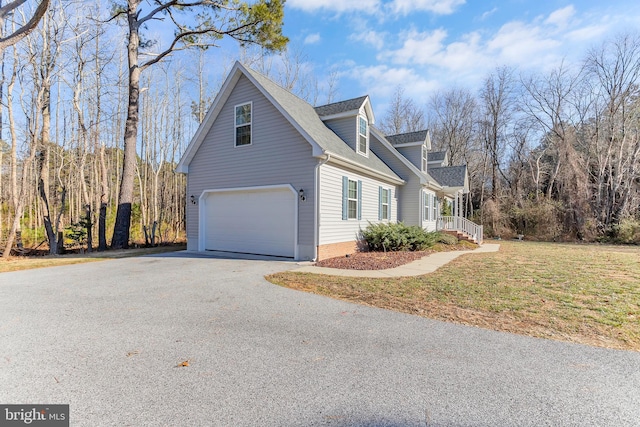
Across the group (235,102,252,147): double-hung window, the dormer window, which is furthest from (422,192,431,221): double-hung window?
(235,102,252,147): double-hung window

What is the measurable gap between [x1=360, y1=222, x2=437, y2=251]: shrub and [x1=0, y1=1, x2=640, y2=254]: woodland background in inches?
361

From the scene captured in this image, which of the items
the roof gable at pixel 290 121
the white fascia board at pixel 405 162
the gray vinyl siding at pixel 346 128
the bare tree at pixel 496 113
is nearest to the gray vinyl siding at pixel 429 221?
the white fascia board at pixel 405 162

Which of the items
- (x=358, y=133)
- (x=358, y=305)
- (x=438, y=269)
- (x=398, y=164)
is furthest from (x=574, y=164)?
(x=358, y=305)

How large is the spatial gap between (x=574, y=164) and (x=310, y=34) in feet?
65.0

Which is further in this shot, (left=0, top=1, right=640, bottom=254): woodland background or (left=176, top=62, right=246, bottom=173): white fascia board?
(left=0, top=1, right=640, bottom=254): woodland background

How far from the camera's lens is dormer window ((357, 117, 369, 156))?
45.4ft

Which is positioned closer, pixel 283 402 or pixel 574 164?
pixel 283 402

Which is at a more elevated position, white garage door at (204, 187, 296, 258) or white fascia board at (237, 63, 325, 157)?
white fascia board at (237, 63, 325, 157)

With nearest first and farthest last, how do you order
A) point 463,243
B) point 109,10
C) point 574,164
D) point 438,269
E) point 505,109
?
point 438,269
point 109,10
point 463,243
point 574,164
point 505,109

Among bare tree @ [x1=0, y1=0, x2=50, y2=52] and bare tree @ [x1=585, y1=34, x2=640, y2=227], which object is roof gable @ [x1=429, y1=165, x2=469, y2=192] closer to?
bare tree @ [x1=585, y1=34, x2=640, y2=227]

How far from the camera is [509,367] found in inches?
126

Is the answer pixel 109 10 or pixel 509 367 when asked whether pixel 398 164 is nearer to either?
pixel 509 367

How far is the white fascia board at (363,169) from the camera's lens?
1075cm

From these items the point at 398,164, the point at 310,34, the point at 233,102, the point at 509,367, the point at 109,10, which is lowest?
the point at 509,367
